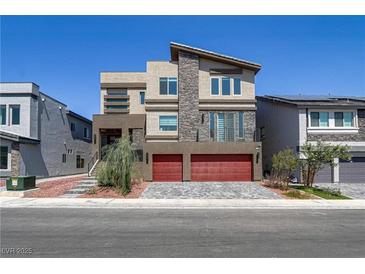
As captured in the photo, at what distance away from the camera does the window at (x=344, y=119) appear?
2777 cm

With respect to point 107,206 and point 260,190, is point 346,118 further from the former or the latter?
point 107,206

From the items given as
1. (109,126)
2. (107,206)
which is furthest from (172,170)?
(107,206)

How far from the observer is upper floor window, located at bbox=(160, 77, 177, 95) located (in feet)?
92.3

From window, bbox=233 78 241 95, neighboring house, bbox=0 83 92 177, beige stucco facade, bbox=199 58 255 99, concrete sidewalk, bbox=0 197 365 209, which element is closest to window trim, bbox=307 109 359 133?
beige stucco facade, bbox=199 58 255 99

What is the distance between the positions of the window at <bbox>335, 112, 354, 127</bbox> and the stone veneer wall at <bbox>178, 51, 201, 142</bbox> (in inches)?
434

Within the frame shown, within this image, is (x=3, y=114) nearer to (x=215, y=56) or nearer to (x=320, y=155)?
(x=215, y=56)

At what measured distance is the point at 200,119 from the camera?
2788 cm

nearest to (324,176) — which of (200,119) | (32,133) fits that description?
(200,119)

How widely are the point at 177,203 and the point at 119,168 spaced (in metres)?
5.33

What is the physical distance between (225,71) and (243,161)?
739 centimetres

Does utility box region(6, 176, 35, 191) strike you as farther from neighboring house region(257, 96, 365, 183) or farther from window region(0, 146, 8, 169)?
Answer: neighboring house region(257, 96, 365, 183)

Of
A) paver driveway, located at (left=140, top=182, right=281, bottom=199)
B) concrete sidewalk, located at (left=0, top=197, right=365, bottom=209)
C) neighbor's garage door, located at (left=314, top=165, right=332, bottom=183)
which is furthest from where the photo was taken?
neighbor's garage door, located at (left=314, top=165, right=332, bottom=183)

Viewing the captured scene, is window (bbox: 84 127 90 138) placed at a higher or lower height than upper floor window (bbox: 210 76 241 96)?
lower

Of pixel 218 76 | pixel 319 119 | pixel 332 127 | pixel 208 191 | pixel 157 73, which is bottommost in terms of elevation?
pixel 208 191
